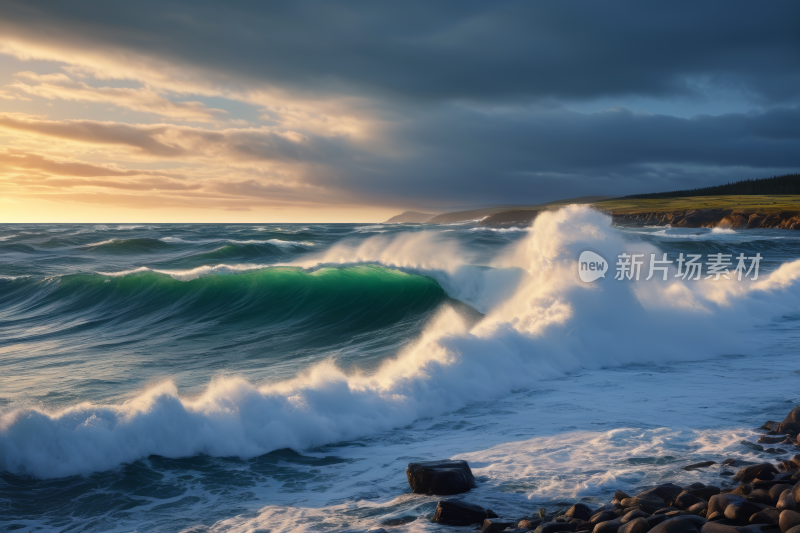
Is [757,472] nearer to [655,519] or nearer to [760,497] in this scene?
[760,497]

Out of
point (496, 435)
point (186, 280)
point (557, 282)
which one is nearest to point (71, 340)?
point (186, 280)

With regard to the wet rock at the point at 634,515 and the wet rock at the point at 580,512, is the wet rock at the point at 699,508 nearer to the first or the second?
the wet rock at the point at 634,515

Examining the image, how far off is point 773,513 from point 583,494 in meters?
1.28

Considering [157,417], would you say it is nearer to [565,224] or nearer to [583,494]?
[583,494]

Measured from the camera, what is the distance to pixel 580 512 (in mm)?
3545

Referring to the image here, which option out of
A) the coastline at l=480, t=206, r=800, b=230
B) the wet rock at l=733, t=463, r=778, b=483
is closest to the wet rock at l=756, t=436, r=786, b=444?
the wet rock at l=733, t=463, r=778, b=483

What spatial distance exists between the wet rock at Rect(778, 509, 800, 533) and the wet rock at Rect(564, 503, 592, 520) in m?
1.10

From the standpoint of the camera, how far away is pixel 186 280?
16109 millimetres

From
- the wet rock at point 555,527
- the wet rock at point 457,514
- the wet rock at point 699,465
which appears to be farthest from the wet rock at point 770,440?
the wet rock at point 457,514

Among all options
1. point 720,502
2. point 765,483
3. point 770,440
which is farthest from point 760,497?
point 770,440

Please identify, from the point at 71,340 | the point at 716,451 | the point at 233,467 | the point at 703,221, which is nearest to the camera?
the point at 716,451

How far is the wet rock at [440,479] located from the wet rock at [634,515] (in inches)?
50.4

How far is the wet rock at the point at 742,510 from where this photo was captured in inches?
122

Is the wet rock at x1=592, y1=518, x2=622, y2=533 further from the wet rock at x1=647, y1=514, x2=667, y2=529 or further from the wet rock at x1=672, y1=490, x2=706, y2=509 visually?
the wet rock at x1=672, y1=490, x2=706, y2=509
